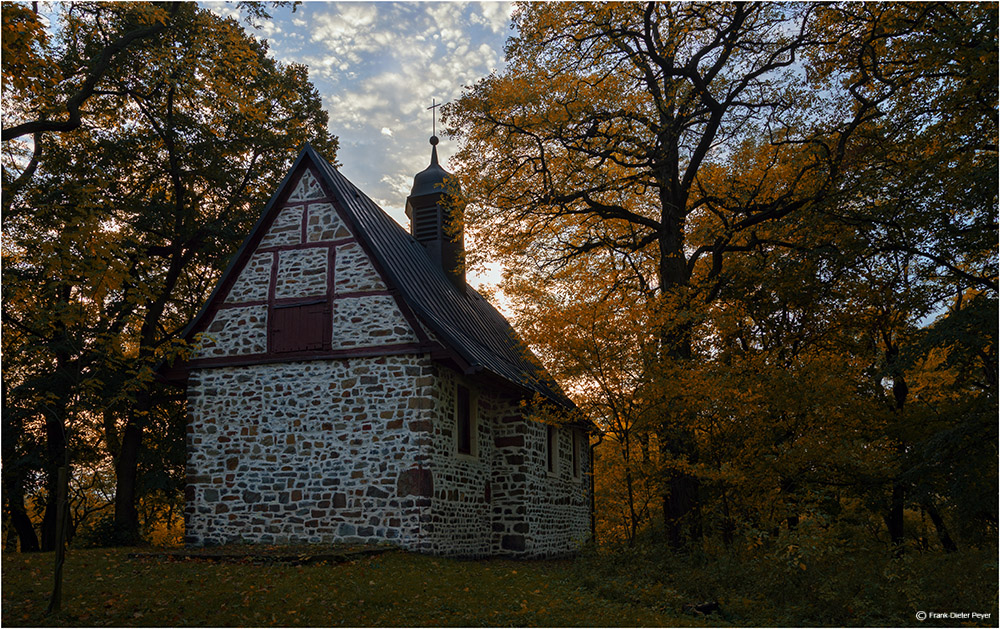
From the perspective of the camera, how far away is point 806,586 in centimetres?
967

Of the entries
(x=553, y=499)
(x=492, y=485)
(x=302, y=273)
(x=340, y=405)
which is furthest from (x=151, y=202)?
(x=553, y=499)

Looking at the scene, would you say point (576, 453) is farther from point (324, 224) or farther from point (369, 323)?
point (324, 224)

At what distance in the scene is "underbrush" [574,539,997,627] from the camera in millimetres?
9047

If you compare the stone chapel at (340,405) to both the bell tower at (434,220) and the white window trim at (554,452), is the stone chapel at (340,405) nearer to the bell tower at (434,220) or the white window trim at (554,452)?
the white window trim at (554,452)

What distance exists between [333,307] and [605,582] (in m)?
7.12

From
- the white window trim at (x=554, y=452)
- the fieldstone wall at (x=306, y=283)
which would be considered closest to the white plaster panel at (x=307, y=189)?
the fieldstone wall at (x=306, y=283)

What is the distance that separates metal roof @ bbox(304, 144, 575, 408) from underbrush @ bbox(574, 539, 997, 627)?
13.5ft

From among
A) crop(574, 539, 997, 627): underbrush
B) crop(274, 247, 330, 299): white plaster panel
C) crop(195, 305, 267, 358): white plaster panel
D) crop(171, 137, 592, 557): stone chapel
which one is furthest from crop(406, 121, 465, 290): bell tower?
crop(574, 539, 997, 627): underbrush

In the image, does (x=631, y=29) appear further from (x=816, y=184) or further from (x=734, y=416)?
(x=734, y=416)

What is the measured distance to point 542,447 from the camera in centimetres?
1698

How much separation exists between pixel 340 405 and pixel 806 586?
8.24 m

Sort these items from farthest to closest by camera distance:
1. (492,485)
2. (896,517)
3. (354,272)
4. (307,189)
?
1. (896,517)
2. (492,485)
3. (307,189)
4. (354,272)

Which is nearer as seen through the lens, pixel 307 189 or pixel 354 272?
pixel 354 272

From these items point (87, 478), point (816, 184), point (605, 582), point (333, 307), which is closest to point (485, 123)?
point (333, 307)
